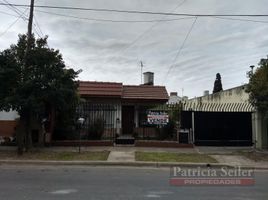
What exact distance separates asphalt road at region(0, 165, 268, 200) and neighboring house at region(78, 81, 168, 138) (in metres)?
9.64

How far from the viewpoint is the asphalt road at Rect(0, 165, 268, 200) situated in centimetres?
855

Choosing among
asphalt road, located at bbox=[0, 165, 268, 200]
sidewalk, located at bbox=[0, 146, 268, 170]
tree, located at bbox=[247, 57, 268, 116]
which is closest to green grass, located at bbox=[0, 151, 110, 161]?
sidewalk, located at bbox=[0, 146, 268, 170]

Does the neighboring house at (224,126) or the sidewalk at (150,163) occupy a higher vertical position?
the neighboring house at (224,126)

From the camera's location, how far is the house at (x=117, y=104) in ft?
73.3

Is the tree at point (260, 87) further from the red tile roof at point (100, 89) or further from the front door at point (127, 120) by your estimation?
the front door at point (127, 120)

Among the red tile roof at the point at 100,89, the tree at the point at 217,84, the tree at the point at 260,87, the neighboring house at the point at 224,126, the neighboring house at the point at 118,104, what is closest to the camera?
the tree at the point at 260,87

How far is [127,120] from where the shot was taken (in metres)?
24.8

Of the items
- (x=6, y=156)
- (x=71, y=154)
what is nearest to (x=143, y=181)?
(x=71, y=154)

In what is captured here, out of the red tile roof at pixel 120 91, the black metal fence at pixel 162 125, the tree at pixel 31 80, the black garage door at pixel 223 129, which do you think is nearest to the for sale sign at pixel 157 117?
the black metal fence at pixel 162 125

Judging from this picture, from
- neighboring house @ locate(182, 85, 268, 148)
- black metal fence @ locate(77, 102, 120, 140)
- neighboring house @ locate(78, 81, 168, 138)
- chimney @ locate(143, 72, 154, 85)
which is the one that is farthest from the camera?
chimney @ locate(143, 72, 154, 85)

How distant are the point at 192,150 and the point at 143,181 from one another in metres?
8.73

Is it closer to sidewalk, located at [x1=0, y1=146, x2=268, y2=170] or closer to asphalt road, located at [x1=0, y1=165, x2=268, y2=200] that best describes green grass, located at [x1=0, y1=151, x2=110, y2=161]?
sidewalk, located at [x1=0, y1=146, x2=268, y2=170]

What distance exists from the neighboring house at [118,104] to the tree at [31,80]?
515 centimetres

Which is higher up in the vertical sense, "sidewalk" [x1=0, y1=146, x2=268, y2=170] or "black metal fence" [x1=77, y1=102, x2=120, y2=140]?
"black metal fence" [x1=77, y1=102, x2=120, y2=140]
